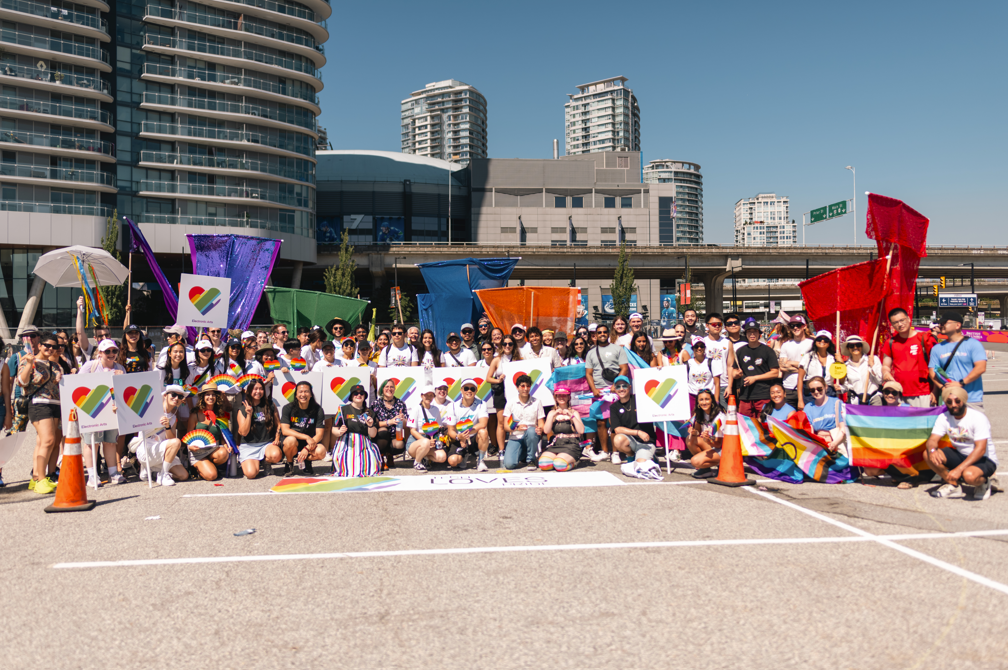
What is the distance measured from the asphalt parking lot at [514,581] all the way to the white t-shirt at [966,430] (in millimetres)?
563

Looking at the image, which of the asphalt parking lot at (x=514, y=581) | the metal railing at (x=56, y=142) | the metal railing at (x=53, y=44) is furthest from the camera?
the metal railing at (x=56, y=142)

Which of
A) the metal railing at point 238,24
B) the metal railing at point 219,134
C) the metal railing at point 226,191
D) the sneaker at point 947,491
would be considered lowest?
the sneaker at point 947,491

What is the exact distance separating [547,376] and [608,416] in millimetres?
1040

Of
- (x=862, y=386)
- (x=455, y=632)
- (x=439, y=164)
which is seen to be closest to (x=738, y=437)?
(x=862, y=386)

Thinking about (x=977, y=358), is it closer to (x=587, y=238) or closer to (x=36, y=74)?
(x=36, y=74)

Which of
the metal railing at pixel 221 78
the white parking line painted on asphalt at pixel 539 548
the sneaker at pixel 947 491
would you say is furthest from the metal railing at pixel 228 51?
the sneaker at pixel 947 491

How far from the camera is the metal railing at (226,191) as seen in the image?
53688 millimetres

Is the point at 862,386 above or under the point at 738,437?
above

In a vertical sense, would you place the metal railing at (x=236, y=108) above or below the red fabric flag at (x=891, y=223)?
above

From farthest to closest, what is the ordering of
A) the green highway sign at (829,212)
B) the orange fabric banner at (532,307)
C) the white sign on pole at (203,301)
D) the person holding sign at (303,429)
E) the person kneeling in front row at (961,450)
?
the green highway sign at (829,212) < the orange fabric banner at (532,307) < the white sign on pole at (203,301) < the person holding sign at (303,429) < the person kneeling in front row at (961,450)

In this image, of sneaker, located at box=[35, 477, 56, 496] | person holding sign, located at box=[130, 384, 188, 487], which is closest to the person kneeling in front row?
person holding sign, located at box=[130, 384, 188, 487]

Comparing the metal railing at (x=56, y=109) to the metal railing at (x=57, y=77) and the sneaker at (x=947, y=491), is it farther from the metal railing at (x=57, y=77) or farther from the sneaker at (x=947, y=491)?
the sneaker at (x=947, y=491)

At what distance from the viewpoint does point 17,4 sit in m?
46.9

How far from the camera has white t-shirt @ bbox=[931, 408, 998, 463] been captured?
728cm
